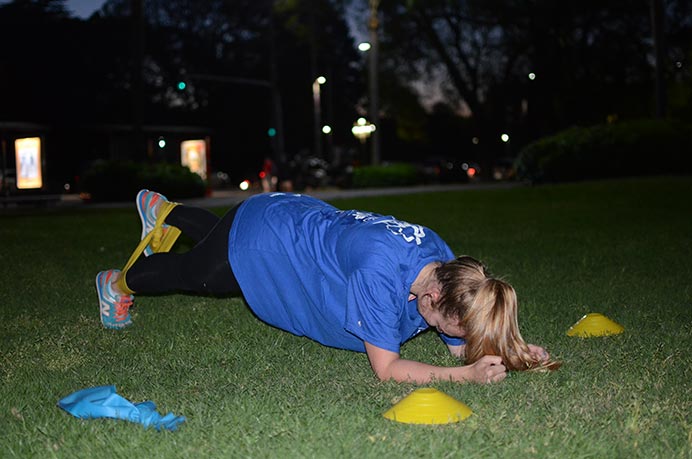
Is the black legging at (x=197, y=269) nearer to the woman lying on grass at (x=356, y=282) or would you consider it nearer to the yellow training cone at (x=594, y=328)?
the woman lying on grass at (x=356, y=282)

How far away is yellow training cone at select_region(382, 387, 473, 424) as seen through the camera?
137 inches

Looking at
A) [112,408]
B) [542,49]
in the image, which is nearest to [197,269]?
[112,408]

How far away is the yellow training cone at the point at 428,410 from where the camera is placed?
347 centimetres

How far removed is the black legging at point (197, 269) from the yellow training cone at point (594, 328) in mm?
2061

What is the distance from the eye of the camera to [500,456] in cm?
318

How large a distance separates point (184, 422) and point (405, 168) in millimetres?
35729

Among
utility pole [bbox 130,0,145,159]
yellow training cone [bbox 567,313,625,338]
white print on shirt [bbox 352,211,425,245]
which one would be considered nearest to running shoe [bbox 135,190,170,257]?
white print on shirt [bbox 352,211,425,245]

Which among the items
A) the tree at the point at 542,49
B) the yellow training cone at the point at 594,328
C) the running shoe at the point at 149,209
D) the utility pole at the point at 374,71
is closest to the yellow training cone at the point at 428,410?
the yellow training cone at the point at 594,328

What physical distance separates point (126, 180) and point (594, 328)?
2489cm

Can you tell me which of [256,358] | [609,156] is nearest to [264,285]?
[256,358]

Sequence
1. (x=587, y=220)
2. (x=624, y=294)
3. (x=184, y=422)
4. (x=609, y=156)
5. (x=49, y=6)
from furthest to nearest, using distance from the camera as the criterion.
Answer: (x=49, y=6) → (x=609, y=156) → (x=587, y=220) → (x=624, y=294) → (x=184, y=422)

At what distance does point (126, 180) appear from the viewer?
93.7 ft

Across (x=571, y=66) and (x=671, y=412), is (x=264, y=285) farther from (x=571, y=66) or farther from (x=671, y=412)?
(x=571, y=66)

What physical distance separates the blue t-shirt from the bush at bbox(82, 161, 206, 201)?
2424 cm
